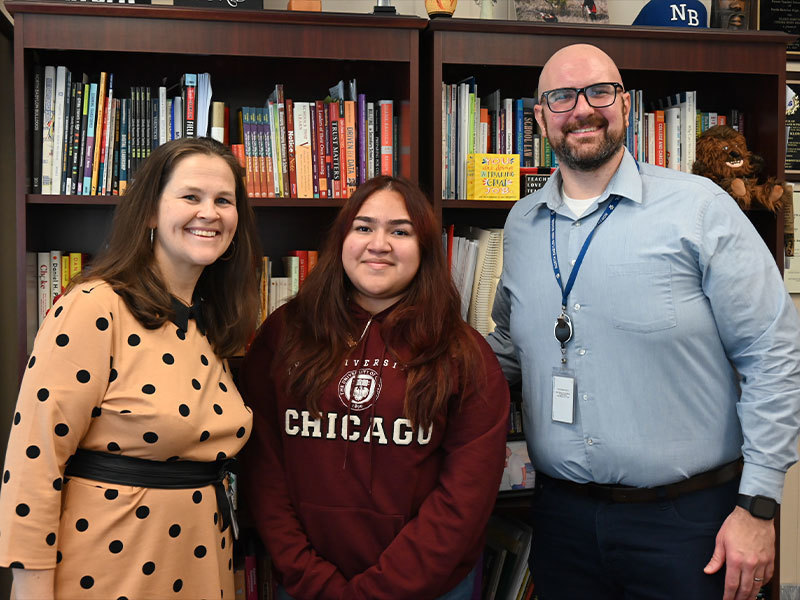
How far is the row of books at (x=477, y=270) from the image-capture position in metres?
2.17

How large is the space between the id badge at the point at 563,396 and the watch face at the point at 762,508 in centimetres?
40

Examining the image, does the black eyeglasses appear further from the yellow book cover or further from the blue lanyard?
the yellow book cover

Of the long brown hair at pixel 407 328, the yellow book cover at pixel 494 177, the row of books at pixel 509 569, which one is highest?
the yellow book cover at pixel 494 177

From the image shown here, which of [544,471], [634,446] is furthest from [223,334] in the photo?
[634,446]

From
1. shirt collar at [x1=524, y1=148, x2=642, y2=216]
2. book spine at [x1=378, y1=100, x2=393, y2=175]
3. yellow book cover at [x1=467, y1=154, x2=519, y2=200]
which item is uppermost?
book spine at [x1=378, y1=100, x2=393, y2=175]

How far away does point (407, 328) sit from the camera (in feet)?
5.29

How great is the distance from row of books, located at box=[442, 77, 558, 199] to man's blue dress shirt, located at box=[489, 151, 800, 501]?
57 centimetres

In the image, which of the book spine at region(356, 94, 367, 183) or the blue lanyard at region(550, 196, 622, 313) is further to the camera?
the book spine at region(356, 94, 367, 183)

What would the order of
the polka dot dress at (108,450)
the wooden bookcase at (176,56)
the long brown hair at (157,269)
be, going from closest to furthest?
the polka dot dress at (108,450) < the long brown hair at (157,269) < the wooden bookcase at (176,56)

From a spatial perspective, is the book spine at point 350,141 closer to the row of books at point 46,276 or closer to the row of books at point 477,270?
the row of books at point 477,270

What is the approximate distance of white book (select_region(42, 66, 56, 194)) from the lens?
197 cm

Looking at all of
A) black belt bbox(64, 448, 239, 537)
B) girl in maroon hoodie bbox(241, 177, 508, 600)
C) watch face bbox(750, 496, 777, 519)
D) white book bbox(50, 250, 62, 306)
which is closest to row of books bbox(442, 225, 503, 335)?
girl in maroon hoodie bbox(241, 177, 508, 600)

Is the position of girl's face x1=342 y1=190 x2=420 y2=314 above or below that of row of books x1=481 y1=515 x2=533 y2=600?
above

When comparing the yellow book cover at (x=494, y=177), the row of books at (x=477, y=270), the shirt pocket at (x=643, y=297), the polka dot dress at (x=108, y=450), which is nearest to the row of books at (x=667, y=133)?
the yellow book cover at (x=494, y=177)
